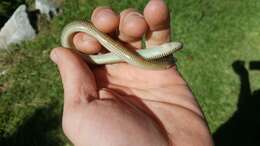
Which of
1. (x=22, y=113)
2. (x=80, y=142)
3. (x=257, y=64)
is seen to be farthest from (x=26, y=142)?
(x=257, y=64)

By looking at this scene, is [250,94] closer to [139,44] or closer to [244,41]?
[244,41]

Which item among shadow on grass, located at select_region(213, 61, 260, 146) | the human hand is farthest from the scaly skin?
shadow on grass, located at select_region(213, 61, 260, 146)

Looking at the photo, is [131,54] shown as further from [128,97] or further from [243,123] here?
[243,123]

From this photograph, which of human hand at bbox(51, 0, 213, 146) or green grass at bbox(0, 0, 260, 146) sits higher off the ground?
human hand at bbox(51, 0, 213, 146)

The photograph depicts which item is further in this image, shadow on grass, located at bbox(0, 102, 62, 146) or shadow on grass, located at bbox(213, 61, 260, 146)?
shadow on grass, located at bbox(213, 61, 260, 146)

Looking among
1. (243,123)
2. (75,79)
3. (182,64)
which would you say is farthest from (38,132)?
(243,123)

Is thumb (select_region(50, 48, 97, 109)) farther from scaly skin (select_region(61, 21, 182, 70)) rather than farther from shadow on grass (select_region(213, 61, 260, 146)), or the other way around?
shadow on grass (select_region(213, 61, 260, 146))

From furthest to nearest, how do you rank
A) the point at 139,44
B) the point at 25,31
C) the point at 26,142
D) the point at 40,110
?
1. the point at 25,31
2. the point at 40,110
3. the point at 26,142
4. the point at 139,44
